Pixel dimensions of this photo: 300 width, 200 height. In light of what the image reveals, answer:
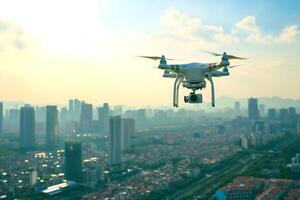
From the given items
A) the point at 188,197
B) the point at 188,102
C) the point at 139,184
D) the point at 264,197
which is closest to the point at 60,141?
the point at 139,184

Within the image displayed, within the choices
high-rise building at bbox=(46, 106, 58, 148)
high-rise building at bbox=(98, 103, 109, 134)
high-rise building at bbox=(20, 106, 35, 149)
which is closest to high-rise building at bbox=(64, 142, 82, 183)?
high-rise building at bbox=(20, 106, 35, 149)

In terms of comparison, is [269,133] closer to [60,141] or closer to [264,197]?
[60,141]

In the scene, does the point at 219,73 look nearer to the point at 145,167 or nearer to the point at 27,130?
the point at 145,167

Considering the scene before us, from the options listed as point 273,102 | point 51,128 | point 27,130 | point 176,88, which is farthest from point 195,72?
point 273,102

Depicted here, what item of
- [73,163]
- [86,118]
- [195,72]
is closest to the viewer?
[195,72]

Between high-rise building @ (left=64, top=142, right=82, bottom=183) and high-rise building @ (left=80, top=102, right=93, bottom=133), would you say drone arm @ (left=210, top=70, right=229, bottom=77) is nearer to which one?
high-rise building @ (left=64, top=142, right=82, bottom=183)

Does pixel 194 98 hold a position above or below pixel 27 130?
above
